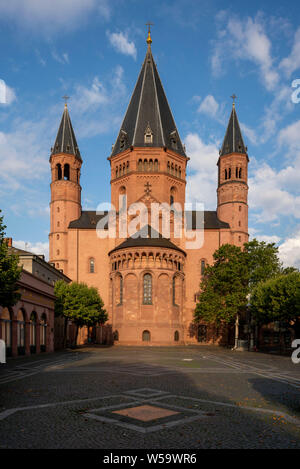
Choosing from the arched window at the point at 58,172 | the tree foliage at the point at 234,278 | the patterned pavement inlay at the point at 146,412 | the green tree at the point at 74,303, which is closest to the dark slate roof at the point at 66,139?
the arched window at the point at 58,172

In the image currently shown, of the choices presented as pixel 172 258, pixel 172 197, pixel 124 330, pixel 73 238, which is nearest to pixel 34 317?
pixel 124 330

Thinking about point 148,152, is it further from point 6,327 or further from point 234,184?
point 6,327

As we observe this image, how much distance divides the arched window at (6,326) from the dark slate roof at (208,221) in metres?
42.9

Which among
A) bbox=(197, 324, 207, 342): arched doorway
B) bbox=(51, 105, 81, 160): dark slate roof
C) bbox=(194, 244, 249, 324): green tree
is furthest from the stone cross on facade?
bbox=(197, 324, 207, 342): arched doorway

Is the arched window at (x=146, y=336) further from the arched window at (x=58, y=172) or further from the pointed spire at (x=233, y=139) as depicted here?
the pointed spire at (x=233, y=139)

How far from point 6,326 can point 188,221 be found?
4526cm

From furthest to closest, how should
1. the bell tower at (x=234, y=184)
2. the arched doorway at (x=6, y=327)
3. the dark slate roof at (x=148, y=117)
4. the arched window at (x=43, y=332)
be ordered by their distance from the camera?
the dark slate roof at (x=148, y=117) < the bell tower at (x=234, y=184) < the arched window at (x=43, y=332) < the arched doorway at (x=6, y=327)

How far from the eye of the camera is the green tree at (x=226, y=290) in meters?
52.3

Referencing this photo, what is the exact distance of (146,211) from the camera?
67.1m

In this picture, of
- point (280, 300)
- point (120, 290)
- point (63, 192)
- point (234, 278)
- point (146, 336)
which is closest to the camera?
point (280, 300)

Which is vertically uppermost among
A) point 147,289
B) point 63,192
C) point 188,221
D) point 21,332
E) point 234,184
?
point 234,184

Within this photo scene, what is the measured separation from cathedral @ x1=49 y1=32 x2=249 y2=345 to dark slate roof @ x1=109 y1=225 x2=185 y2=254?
0.18 meters

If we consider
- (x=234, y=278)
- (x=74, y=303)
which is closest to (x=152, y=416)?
(x=74, y=303)
